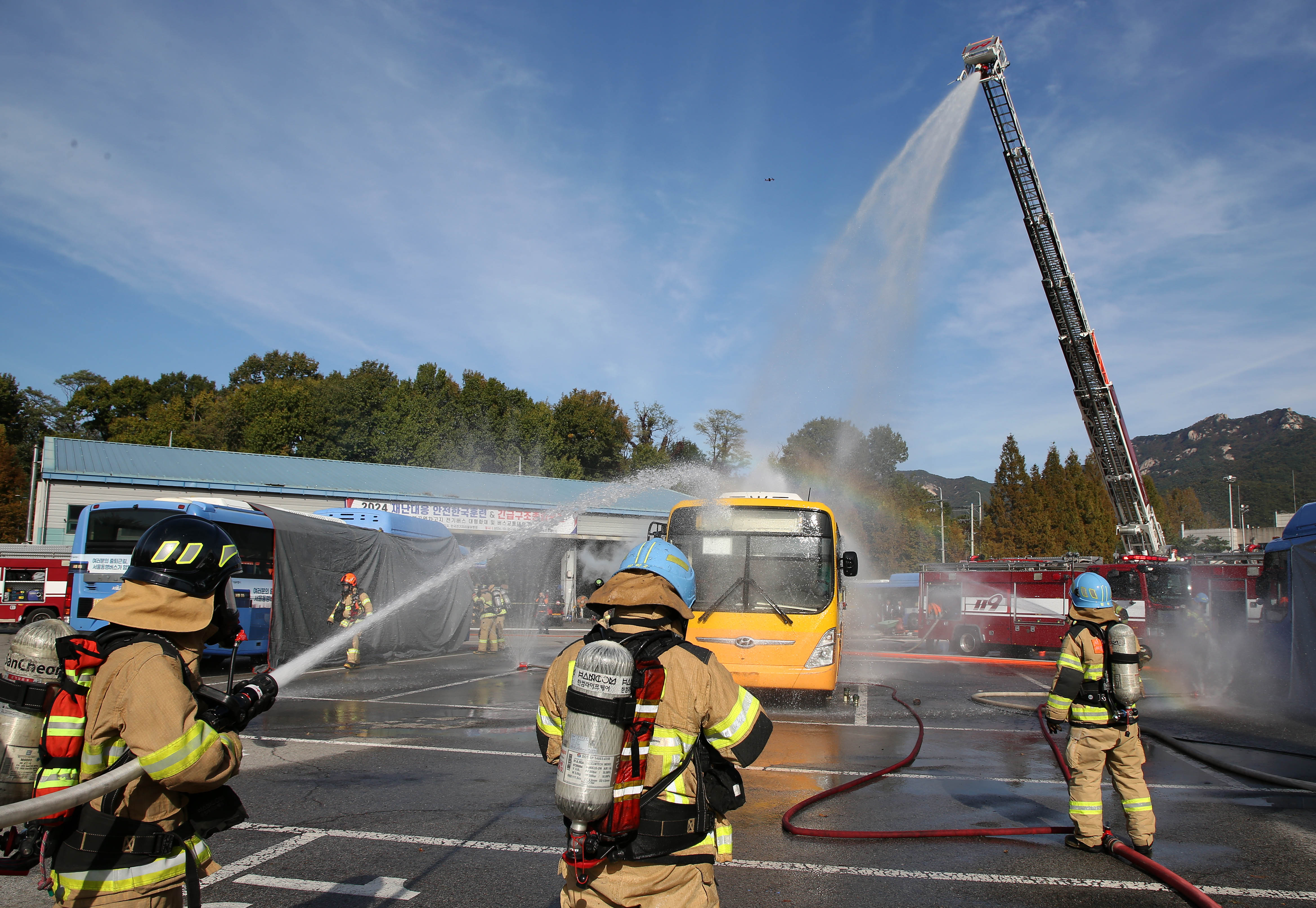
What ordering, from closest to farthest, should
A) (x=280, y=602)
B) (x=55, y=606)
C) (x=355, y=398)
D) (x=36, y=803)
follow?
1. (x=36, y=803)
2. (x=280, y=602)
3. (x=55, y=606)
4. (x=355, y=398)

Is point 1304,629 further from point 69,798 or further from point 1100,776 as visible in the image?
point 69,798

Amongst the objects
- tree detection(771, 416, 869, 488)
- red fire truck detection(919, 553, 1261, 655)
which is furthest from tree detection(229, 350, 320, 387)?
red fire truck detection(919, 553, 1261, 655)

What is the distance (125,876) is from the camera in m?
2.52

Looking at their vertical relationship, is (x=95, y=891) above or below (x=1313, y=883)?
above

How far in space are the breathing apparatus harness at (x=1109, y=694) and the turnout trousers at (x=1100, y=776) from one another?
0.15ft

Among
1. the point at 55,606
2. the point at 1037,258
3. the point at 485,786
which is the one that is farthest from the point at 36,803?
the point at 55,606

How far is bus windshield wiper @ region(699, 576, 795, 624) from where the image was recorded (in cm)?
1002

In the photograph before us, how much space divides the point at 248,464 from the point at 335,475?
347cm

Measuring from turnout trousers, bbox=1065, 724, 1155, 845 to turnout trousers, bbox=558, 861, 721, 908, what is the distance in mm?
3716

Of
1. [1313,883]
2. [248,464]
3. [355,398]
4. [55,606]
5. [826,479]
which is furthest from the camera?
[826,479]

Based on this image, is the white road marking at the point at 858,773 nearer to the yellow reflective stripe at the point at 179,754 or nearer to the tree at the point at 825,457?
the yellow reflective stripe at the point at 179,754

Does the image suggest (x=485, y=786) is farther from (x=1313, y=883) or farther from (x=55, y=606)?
(x=55, y=606)

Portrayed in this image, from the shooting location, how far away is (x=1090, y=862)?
511 centimetres

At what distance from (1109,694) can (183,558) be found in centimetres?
547
